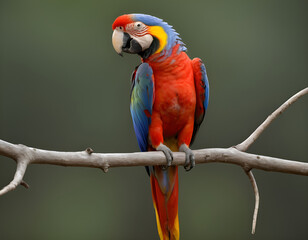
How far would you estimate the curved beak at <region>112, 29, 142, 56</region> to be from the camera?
188 cm

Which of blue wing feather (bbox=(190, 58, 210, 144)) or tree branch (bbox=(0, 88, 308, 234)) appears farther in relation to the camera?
blue wing feather (bbox=(190, 58, 210, 144))

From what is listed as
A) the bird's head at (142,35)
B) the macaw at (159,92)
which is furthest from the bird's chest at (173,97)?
the bird's head at (142,35)

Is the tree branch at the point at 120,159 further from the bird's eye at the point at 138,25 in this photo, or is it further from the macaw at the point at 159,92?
the bird's eye at the point at 138,25

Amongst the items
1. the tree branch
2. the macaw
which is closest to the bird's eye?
the macaw

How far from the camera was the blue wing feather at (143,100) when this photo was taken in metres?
1.86

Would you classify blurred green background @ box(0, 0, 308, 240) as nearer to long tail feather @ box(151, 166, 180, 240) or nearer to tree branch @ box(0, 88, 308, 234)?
Answer: long tail feather @ box(151, 166, 180, 240)

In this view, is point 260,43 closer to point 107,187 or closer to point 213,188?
point 213,188

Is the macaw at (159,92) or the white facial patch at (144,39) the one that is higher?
the white facial patch at (144,39)

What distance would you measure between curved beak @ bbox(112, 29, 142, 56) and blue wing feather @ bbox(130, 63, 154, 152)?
Result: 0.25 feet

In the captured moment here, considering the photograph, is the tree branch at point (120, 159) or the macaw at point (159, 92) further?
the macaw at point (159, 92)

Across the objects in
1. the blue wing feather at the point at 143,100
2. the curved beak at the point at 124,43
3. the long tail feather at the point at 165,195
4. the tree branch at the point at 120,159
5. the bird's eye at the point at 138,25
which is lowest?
the long tail feather at the point at 165,195

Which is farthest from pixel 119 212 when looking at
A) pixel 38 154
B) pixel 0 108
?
pixel 38 154

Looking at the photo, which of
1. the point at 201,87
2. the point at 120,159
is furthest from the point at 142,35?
the point at 120,159

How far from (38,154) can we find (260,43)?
343cm
